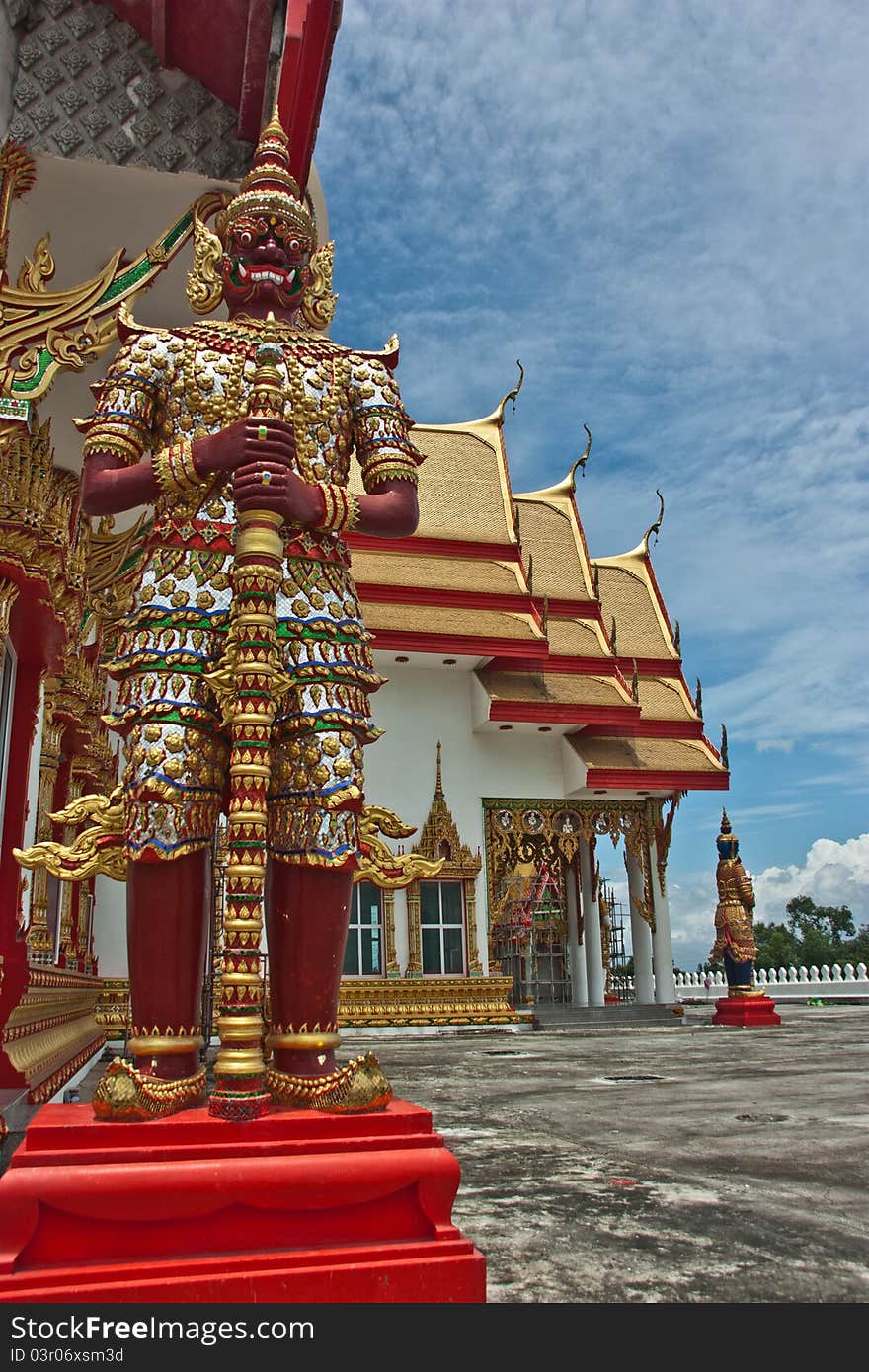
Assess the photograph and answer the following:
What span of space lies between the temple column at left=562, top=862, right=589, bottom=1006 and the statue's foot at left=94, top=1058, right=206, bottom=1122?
13.4 meters

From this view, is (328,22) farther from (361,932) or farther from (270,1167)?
(361,932)

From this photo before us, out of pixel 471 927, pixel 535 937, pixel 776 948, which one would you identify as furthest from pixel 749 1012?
pixel 776 948

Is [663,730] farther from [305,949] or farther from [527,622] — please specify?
[305,949]

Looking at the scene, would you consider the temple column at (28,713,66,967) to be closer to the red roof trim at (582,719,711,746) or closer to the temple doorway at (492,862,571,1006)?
the red roof trim at (582,719,711,746)

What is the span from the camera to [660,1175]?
115 inches

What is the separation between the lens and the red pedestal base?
440 inches

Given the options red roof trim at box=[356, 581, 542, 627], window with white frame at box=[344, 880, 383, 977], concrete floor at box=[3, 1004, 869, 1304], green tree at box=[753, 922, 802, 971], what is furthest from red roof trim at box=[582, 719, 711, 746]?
green tree at box=[753, 922, 802, 971]

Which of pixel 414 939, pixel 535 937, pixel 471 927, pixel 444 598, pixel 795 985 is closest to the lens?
pixel 414 939

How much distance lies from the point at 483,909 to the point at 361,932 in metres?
1.59

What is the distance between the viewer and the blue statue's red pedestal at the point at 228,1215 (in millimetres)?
1535

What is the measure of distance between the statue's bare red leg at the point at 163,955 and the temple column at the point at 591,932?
39.3 feet

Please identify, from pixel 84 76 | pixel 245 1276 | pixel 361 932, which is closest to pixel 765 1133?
pixel 245 1276

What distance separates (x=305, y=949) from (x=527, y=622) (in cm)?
1132

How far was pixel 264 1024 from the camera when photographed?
2.06 metres
